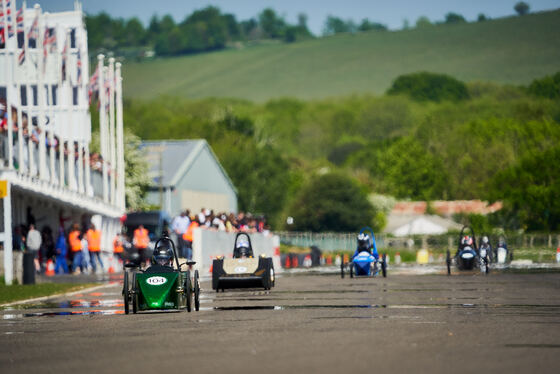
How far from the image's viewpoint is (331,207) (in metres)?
108

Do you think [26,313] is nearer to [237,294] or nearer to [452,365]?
[237,294]

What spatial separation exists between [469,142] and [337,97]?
141ft

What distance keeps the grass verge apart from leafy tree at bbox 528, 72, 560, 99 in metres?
133

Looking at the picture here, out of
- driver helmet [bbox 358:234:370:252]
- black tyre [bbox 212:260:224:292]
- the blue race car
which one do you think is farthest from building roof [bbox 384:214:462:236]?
black tyre [bbox 212:260:224:292]

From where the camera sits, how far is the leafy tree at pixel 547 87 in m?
160

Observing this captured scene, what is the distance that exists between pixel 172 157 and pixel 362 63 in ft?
297

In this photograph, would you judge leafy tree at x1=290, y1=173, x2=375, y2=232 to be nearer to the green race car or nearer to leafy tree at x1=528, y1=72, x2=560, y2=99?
leafy tree at x1=528, y1=72, x2=560, y2=99

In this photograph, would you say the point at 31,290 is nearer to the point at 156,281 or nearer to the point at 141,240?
the point at 156,281

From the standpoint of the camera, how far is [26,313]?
22.2 m

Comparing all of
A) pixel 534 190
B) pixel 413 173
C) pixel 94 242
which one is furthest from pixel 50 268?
pixel 413 173

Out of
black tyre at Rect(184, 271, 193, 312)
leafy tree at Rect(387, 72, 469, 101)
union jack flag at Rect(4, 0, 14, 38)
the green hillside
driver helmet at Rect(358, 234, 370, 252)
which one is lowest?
black tyre at Rect(184, 271, 193, 312)

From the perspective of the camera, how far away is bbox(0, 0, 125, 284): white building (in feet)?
133

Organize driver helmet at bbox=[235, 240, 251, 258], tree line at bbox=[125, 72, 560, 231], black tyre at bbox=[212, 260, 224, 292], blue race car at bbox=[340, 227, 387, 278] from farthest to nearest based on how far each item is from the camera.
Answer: tree line at bbox=[125, 72, 560, 231]
blue race car at bbox=[340, 227, 387, 278]
driver helmet at bbox=[235, 240, 251, 258]
black tyre at bbox=[212, 260, 224, 292]

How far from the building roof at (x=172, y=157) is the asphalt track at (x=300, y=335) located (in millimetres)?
65150
